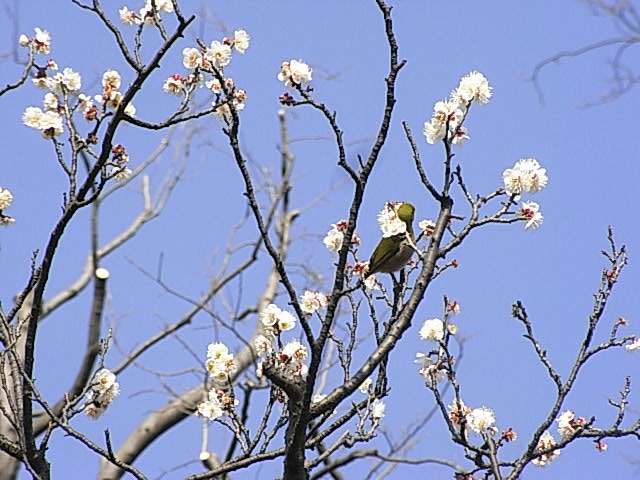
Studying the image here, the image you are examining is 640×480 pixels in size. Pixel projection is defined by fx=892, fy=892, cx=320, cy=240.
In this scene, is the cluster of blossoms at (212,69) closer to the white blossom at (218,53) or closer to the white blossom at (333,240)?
the white blossom at (218,53)

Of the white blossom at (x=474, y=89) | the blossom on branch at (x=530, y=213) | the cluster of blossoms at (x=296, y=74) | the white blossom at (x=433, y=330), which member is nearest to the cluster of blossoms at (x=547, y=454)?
the white blossom at (x=433, y=330)

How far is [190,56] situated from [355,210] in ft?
A: 3.72

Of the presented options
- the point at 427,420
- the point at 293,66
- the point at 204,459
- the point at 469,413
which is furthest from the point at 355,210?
the point at 204,459

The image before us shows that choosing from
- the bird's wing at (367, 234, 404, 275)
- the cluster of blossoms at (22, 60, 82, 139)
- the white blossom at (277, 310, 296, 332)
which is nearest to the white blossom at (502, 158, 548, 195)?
the bird's wing at (367, 234, 404, 275)

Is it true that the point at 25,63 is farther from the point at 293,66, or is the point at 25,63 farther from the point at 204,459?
the point at 204,459

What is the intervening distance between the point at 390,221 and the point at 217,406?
0.90m

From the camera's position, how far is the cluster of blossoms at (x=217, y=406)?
118 inches

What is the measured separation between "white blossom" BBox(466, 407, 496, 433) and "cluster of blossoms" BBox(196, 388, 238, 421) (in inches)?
31.8

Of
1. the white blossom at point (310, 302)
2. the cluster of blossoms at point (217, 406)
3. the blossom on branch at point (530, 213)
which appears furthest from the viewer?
the white blossom at point (310, 302)

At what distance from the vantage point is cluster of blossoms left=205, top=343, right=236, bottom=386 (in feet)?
10.2

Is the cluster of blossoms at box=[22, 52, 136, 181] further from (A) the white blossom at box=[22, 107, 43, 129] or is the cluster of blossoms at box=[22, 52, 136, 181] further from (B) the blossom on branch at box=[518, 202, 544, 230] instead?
(B) the blossom on branch at box=[518, 202, 544, 230]

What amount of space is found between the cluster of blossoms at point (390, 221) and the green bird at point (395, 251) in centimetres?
5

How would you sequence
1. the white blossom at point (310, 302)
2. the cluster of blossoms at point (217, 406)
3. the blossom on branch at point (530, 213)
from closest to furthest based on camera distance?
the blossom on branch at point (530, 213) < the cluster of blossoms at point (217, 406) < the white blossom at point (310, 302)

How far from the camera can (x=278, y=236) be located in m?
9.91
